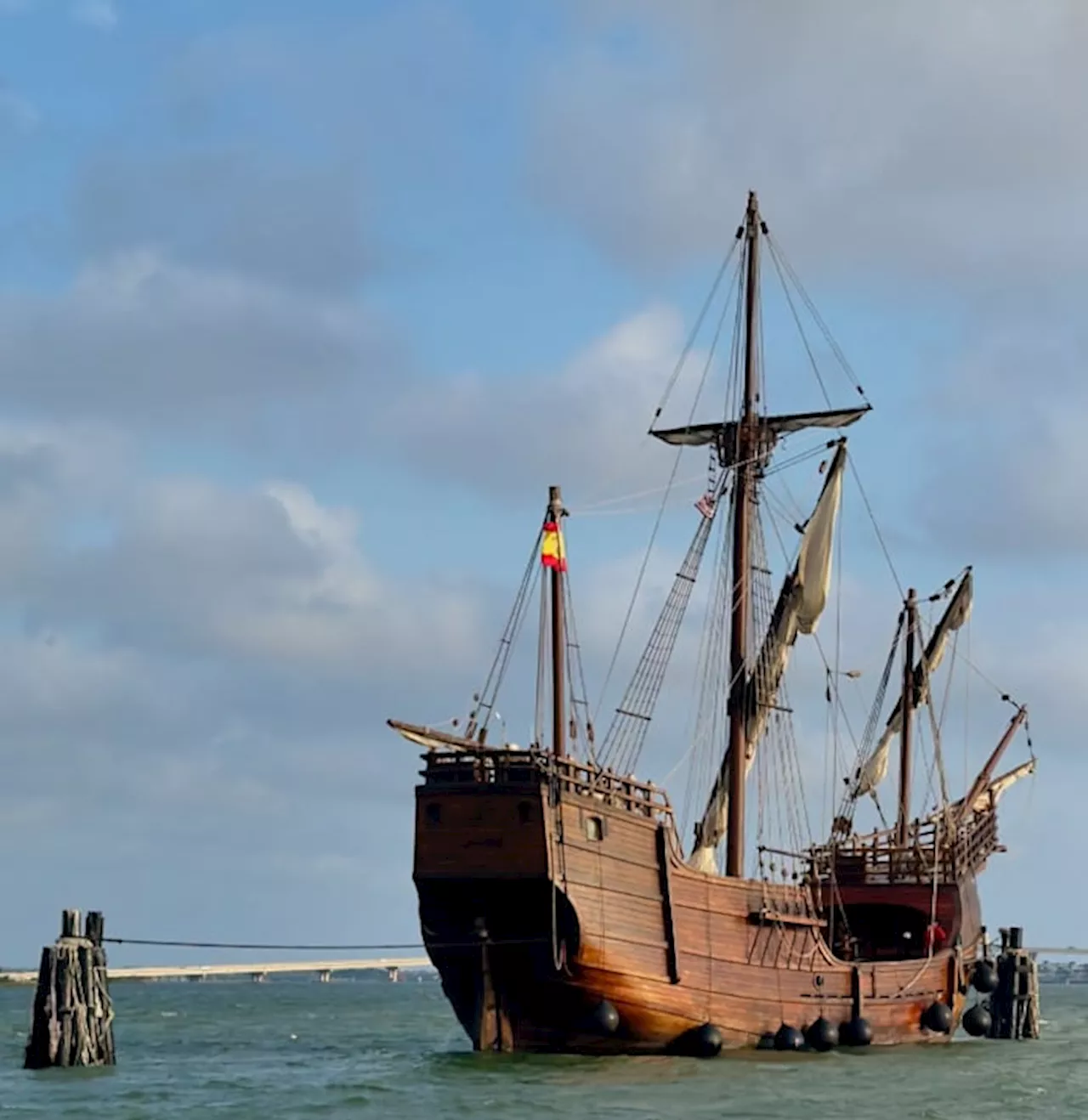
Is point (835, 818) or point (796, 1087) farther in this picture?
point (835, 818)

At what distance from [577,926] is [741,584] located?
13.9 meters

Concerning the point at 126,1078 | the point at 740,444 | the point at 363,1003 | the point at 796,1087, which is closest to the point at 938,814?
the point at 740,444

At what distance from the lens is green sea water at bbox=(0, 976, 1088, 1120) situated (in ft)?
120

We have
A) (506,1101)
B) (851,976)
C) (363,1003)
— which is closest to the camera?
(506,1101)

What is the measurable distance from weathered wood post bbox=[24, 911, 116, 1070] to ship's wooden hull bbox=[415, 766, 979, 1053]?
6748mm

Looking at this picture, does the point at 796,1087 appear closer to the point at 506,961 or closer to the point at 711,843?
the point at 506,961

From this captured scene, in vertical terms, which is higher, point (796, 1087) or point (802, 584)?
point (802, 584)

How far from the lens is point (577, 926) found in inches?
1661

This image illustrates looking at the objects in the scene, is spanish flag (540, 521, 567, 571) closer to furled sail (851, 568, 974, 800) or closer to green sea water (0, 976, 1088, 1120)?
green sea water (0, 976, 1088, 1120)

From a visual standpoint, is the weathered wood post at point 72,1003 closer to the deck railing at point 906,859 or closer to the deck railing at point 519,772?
the deck railing at point 519,772

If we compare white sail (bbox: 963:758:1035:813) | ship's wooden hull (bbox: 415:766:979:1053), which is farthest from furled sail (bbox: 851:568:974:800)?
ship's wooden hull (bbox: 415:766:979:1053)

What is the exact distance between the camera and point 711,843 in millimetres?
56219

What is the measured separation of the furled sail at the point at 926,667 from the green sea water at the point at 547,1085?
970 cm

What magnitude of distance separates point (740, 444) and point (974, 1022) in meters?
17.7
